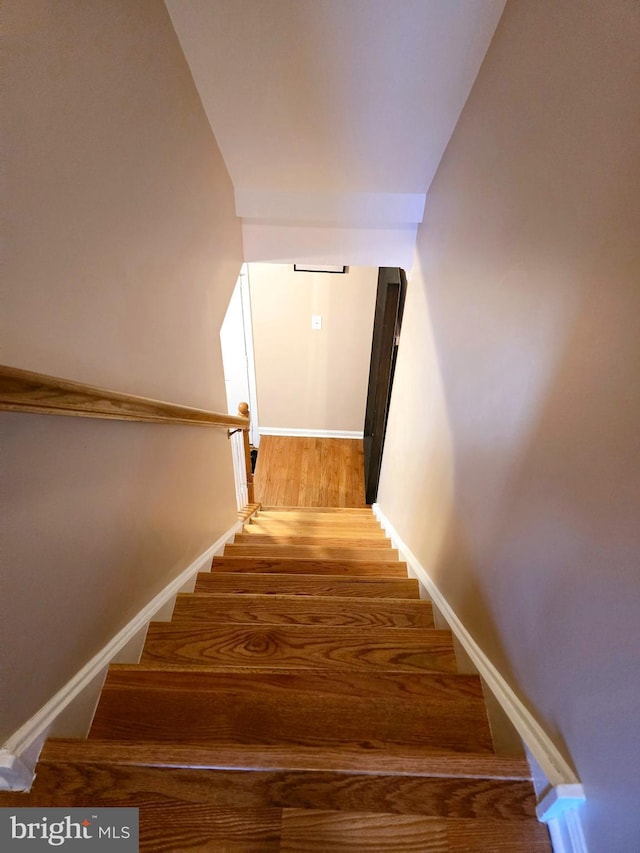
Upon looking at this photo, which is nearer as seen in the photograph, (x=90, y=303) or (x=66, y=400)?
(x=66, y=400)

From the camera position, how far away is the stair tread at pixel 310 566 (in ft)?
6.12

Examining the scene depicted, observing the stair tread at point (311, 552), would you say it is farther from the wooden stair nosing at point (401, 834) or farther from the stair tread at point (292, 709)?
the wooden stair nosing at point (401, 834)

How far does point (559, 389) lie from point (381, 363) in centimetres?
262

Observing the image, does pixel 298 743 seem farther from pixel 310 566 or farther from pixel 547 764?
pixel 310 566

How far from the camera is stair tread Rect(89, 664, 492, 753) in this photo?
842 mm

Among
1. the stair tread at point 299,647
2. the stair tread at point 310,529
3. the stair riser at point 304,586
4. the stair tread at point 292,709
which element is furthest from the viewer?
the stair tread at point 310,529

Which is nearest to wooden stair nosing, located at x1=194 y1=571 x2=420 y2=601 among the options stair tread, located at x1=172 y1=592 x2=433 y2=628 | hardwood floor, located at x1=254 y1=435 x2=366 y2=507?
stair tread, located at x1=172 y1=592 x2=433 y2=628

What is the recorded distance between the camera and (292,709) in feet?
2.87

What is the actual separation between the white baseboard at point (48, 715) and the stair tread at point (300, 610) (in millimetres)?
164

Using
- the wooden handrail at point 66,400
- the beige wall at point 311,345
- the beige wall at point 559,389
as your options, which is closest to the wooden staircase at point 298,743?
the beige wall at point 559,389

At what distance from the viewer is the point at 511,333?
0.95 metres

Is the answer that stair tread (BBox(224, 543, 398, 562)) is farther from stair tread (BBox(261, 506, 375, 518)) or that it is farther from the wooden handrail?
the wooden handrail

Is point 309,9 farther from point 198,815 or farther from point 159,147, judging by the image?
point 198,815

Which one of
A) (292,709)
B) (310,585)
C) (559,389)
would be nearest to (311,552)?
(310,585)
